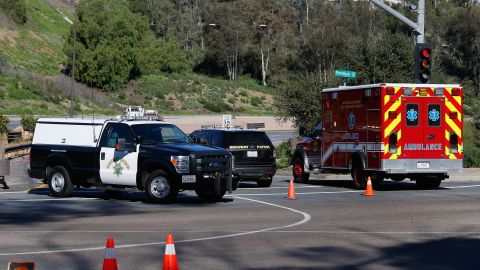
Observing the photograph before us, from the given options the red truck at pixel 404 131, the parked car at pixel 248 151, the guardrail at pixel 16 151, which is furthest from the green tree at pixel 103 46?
the red truck at pixel 404 131

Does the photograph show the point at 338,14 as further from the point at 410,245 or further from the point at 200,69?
the point at 410,245

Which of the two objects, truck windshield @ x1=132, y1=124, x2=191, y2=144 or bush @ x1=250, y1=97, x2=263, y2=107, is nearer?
truck windshield @ x1=132, y1=124, x2=191, y2=144

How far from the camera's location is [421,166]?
83.6ft

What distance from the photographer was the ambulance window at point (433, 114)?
84.2 ft

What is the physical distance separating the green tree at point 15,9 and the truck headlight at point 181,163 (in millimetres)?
82984

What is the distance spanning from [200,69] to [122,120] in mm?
92234

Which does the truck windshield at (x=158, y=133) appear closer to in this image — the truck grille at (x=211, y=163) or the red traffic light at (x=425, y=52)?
the truck grille at (x=211, y=163)

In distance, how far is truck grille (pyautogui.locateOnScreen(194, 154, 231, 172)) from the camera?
21.4 metres

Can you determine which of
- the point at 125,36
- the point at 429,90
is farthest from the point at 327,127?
the point at 125,36

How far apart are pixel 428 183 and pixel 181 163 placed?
908cm

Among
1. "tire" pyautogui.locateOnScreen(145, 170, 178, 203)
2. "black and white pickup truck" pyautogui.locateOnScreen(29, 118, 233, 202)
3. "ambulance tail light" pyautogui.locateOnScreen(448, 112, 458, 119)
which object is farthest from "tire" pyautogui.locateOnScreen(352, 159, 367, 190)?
"tire" pyautogui.locateOnScreen(145, 170, 178, 203)

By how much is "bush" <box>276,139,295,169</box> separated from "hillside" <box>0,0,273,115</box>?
33993 millimetres

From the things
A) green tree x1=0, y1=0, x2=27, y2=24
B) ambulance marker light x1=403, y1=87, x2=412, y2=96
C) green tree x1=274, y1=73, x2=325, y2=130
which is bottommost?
ambulance marker light x1=403, y1=87, x2=412, y2=96

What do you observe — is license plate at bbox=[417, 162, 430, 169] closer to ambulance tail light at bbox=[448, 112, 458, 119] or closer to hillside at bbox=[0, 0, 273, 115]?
ambulance tail light at bbox=[448, 112, 458, 119]
